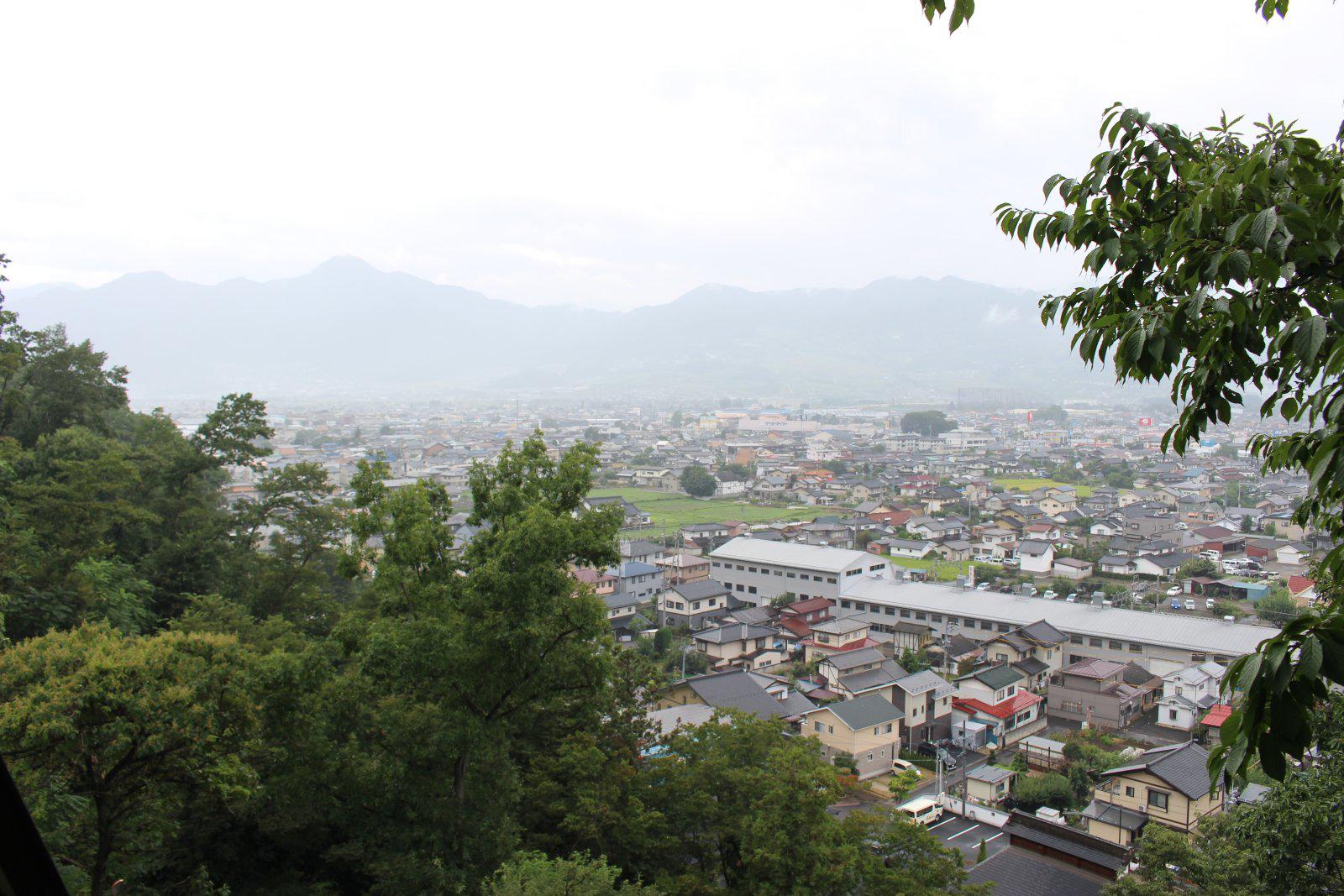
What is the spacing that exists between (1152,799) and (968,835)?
185cm

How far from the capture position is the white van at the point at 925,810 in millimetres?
8709

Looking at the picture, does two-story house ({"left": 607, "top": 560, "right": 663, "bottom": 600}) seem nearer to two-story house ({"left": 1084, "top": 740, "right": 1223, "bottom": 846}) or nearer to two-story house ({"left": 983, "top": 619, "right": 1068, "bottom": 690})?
two-story house ({"left": 983, "top": 619, "right": 1068, "bottom": 690})

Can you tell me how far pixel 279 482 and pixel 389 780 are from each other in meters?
5.68

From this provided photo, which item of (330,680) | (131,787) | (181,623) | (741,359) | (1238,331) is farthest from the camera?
(741,359)

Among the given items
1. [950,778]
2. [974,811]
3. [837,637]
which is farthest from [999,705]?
[837,637]

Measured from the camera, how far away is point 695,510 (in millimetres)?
31188

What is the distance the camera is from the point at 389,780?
4664 mm

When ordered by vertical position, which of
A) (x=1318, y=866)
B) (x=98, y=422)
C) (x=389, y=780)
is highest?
(x=98, y=422)

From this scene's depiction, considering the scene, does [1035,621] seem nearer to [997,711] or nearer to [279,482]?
[997,711]

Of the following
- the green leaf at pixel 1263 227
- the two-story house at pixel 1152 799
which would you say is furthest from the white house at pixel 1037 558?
the green leaf at pixel 1263 227

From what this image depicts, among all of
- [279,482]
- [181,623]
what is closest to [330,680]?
[181,623]

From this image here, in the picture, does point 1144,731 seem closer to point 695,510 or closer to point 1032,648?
point 1032,648

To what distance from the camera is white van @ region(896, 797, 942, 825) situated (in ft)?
28.6

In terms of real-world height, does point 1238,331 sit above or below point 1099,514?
above
